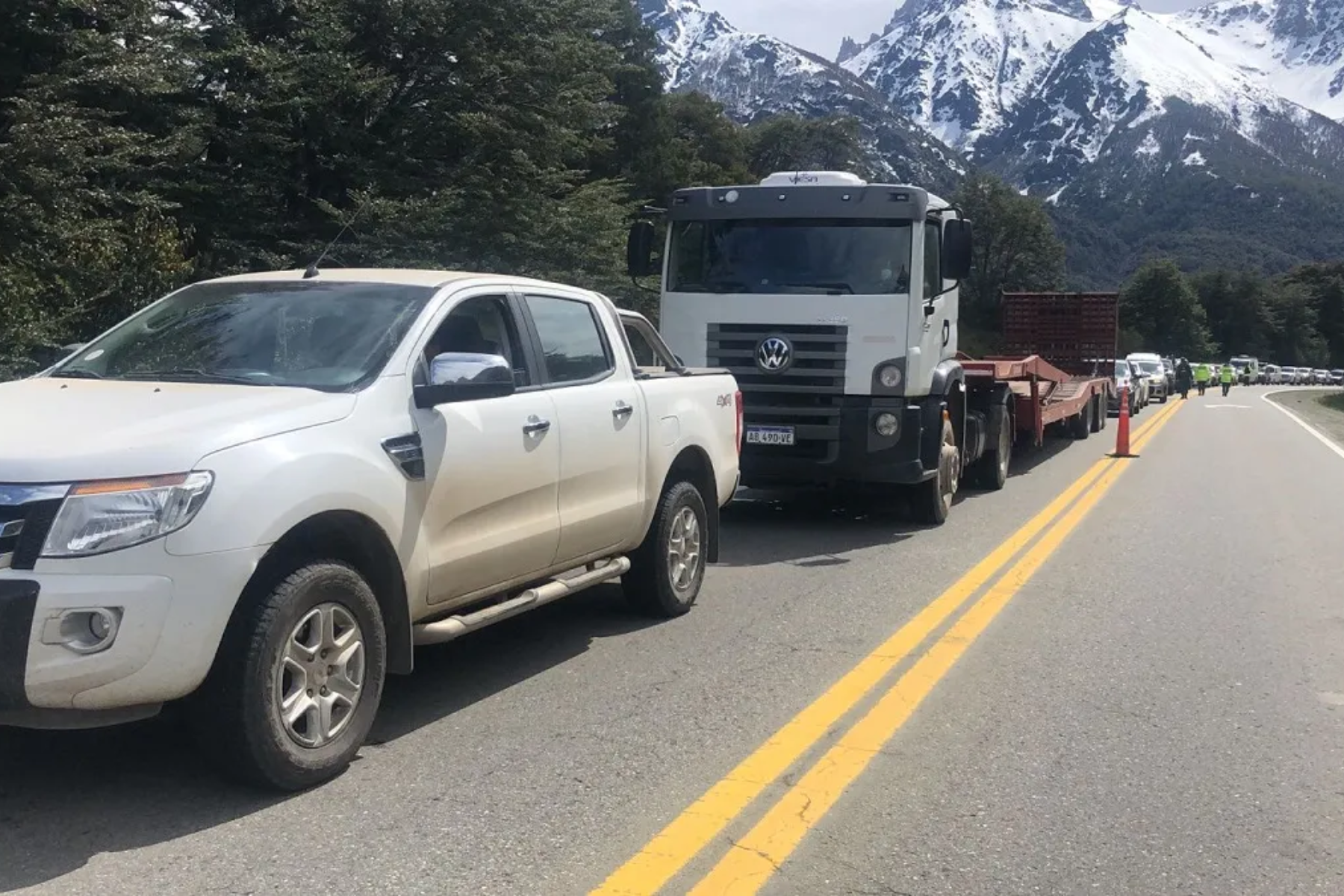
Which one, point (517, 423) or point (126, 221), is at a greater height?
point (126, 221)

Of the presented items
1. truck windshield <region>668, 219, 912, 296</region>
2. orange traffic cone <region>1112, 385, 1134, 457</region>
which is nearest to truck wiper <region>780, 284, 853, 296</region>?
truck windshield <region>668, 219, 912, 296</region>

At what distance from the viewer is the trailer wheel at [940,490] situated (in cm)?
1177

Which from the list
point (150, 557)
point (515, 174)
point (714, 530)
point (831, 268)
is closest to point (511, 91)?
point (515, 174)

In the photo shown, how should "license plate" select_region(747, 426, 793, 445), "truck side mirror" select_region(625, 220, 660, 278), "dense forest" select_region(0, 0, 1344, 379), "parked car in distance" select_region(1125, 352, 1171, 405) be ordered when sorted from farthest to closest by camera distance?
1. "parked car in distance" select_region(1125, 352, 1171, 405)
2. "dense forest" select_region(0, 0, 1344, 379)
3. "truck side mirror" select_region(625, 220, 660, 278)
4. "license plate" select_region(747, 426, 793, 445)

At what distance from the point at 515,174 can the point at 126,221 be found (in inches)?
337

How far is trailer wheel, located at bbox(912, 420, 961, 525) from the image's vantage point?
1177 cm

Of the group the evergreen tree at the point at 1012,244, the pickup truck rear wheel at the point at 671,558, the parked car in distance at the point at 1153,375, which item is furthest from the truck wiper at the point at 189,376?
the evergreen tree at the point at 1012,244

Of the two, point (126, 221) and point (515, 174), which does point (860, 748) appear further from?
point (515, 174)

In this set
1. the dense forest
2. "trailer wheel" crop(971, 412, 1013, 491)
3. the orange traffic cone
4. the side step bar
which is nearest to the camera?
the side step bar

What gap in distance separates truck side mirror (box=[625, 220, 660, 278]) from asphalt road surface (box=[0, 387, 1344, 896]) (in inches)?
141

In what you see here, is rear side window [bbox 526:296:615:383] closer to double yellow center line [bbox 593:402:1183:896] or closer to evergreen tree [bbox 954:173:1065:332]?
double yellow center line [bbox 593:402:1183:896]

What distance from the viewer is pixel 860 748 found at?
538 centimetres

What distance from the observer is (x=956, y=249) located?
1123 cm

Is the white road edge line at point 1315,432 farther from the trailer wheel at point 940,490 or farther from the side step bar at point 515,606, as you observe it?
the side step bar at point 515,606
